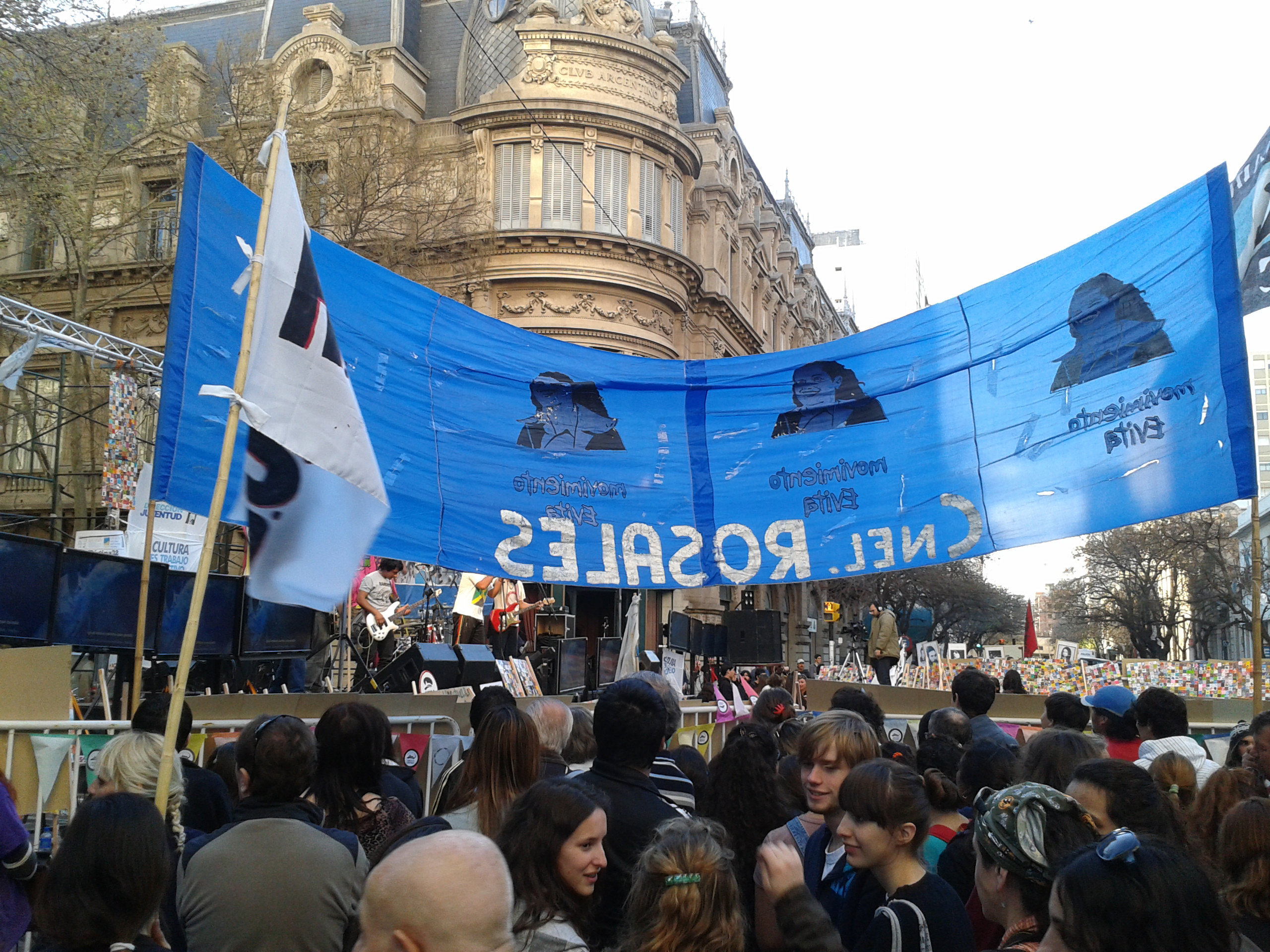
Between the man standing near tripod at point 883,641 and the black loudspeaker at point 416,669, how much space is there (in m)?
9.38

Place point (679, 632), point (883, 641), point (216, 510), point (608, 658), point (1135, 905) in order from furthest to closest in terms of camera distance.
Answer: point (883, 641), point (679, 632), point (608, 658), point (216, 510), point (1135, 905)

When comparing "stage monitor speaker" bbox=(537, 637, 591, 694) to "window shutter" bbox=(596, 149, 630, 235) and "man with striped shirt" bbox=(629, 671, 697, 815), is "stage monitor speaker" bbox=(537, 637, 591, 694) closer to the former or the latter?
"man with striped shirt" bbox=(629, 671, 697, 815)

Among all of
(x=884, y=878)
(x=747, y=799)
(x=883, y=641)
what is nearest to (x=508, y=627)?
(x=883, y=641)

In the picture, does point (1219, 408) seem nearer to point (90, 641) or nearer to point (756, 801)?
point (756, 801)

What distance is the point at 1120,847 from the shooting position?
7.34ft

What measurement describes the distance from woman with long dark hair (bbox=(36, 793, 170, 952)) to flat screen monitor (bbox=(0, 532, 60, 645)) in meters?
6.70

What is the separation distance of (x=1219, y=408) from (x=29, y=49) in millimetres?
14434

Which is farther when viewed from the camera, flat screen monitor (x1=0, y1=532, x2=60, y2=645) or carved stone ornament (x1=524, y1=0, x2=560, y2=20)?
carved stone ornament (x1=524, y1=0, x2=560, y2=20)

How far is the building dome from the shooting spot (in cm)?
3250

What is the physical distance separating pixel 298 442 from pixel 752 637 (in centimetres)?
1612

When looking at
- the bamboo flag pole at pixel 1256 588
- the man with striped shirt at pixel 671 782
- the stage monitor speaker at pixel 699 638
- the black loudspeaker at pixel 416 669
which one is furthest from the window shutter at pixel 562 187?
the man with striped shirt at pixel 671 782

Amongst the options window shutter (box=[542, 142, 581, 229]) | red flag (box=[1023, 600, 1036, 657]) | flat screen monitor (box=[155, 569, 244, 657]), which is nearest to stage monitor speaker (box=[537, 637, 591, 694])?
flat screen monitor (box=[155, 569, 244, 657])

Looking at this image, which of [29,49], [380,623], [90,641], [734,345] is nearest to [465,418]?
[90,641]

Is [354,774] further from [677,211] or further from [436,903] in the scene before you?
[677,211]
